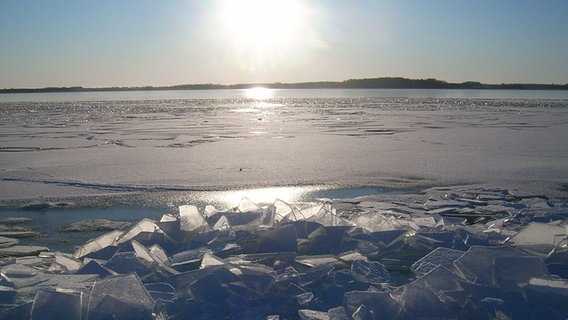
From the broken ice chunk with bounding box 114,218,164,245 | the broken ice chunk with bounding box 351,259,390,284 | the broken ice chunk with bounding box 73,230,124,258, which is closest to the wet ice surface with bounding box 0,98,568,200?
the broken ice chunk with bounding box 114,218,164,245

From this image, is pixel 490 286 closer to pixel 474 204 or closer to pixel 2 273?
pixel 474 204

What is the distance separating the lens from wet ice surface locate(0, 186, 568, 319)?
1972mm

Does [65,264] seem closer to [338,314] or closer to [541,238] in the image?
[338,314]

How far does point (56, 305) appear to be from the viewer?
74.7 inches

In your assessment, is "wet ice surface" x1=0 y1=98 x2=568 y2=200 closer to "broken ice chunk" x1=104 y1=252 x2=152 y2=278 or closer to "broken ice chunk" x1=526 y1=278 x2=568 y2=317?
"broken ice chunk" x1=104 y1=252 x2=152 y2=278

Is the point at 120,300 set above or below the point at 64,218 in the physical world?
above

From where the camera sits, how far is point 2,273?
7.58ft

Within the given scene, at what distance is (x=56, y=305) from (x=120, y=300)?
0.76ft

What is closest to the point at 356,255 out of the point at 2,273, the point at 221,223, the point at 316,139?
the point at 221,223

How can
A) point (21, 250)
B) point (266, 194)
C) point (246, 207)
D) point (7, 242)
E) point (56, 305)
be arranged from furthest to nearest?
point (266, 194), point (246, 207), point (7, 242), point (21, 250), point (56, 305)

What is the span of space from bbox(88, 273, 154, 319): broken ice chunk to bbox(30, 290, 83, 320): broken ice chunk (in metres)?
0.05

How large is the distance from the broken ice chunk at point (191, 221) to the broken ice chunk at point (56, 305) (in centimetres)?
100

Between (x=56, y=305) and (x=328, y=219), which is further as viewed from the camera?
(x=328, y=219)

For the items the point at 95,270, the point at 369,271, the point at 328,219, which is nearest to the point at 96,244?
the point at 95,270
